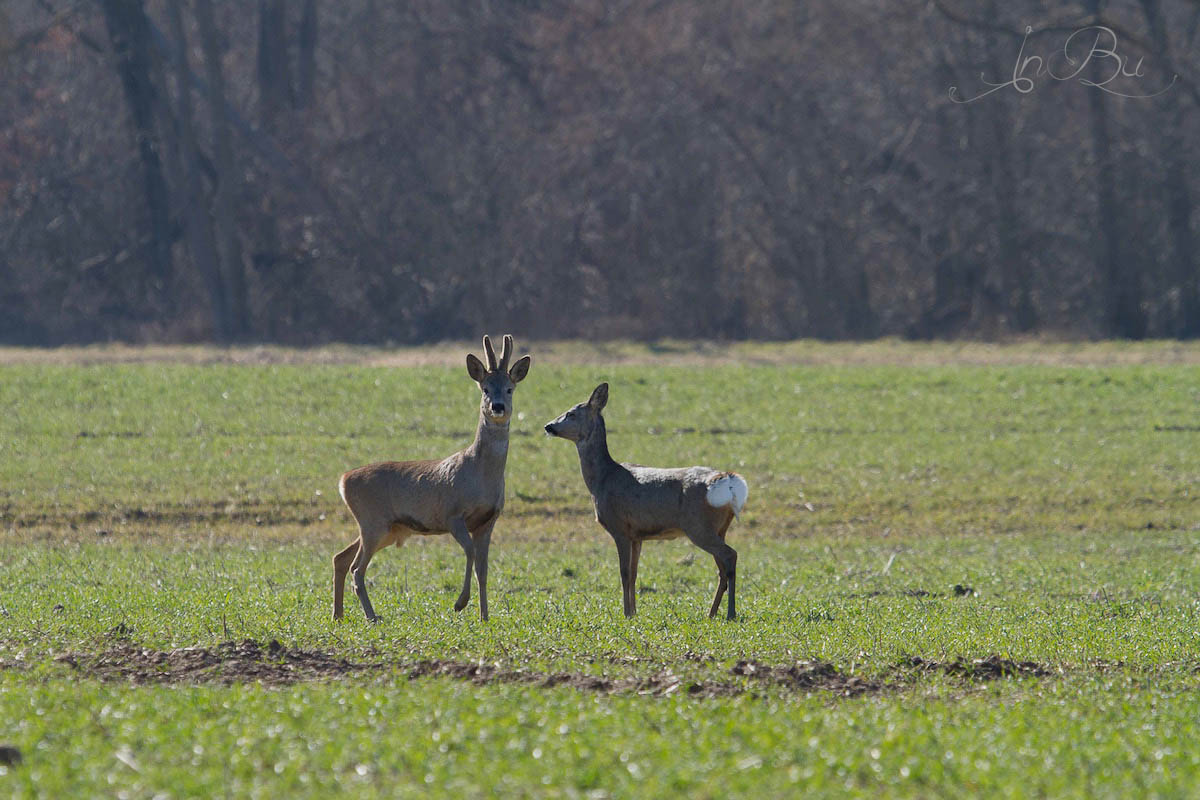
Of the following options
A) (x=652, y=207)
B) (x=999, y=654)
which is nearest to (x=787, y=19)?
(x=652, y=207)

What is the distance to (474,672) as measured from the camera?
9.62 meters

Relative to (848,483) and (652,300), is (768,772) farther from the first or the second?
(652,300)

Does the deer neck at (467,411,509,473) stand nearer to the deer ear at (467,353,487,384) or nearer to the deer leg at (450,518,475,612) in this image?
the deer ear at (467,353,487,384)

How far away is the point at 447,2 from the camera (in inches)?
1848

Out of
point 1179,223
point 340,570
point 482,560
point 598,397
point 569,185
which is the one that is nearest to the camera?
point 482,560

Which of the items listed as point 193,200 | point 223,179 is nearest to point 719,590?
point 223,179

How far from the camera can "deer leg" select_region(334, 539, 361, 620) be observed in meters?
12.4

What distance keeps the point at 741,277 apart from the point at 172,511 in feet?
94.2

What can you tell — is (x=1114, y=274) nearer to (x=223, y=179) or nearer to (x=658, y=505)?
(x=223, y=179)

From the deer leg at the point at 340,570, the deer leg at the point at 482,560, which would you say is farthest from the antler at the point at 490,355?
the deer leg at the point at 340,570

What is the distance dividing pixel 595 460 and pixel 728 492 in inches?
Result: 57.1

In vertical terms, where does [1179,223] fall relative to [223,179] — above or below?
below

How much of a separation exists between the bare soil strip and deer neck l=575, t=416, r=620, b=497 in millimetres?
3616

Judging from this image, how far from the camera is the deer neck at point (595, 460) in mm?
13312
